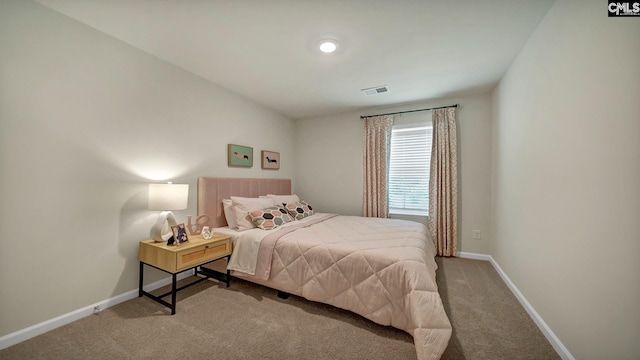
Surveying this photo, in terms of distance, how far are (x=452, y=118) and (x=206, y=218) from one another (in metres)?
3.75

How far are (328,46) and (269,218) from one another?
6.61 ft

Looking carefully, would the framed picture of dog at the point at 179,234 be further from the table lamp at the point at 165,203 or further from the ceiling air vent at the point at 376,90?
the ceiling air vent at the point at 376,90

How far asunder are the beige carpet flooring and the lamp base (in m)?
0.62

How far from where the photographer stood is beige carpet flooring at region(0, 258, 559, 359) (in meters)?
1.50

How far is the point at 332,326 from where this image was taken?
179cm

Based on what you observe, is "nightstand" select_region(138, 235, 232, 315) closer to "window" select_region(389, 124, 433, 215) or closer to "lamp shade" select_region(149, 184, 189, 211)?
"lamp shade" select_region(149, 184, 189, 211)

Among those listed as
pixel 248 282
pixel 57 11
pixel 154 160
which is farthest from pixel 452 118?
pixel 57 11

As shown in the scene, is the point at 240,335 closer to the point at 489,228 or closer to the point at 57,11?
the point at 57,11

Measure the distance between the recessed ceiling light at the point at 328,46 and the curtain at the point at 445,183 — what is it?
216cm

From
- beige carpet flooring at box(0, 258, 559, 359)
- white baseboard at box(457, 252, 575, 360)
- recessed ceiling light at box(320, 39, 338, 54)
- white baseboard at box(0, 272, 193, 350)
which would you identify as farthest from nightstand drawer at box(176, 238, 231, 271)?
white baseboard at box(457, 252, 575, 360)

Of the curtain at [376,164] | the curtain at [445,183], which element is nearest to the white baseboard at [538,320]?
the curtain at [445,183]

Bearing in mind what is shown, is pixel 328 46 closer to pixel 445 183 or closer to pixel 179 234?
pixel 179 234

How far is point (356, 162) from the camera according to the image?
162 inches

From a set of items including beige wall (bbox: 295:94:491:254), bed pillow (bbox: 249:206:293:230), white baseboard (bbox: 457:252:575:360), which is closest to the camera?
white baseboard (bbox: 457:252:575:360)
